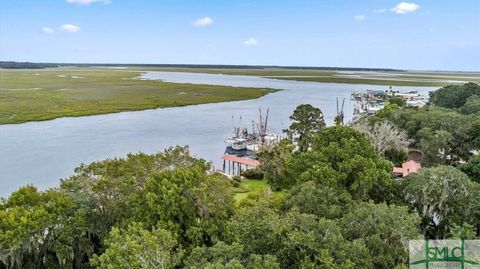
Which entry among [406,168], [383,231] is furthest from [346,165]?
[406,168]

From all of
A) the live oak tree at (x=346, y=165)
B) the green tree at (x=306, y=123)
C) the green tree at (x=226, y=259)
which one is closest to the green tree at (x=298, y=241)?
the green tree at (x=226, y=259)

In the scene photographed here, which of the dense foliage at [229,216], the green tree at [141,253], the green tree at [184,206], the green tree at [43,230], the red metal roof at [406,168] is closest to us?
the green tree at [141,253]

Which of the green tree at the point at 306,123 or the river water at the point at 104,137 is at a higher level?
the green tree at the point at 306,123

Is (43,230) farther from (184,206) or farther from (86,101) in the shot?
(86,101)

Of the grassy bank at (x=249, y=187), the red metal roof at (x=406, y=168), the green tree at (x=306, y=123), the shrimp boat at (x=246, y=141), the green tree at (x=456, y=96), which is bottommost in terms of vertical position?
the grassy bank at (x=249, y=187)

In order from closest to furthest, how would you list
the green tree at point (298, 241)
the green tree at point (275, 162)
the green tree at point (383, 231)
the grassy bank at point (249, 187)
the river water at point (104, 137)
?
1. the green tree at point (298, 241)
2. the green tree at point (383, 231)
3. the green tree at point (275, 162)
4. the grassy bank at point (249, 187)
5. the river water at point (104, 137)

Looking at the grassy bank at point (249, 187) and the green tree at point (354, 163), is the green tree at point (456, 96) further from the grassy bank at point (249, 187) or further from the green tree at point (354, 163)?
the green tree at point (354, 163)

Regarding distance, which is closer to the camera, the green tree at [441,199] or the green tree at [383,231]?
the green tree at [383,231]

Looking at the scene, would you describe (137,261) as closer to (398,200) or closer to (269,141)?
(398,200)
